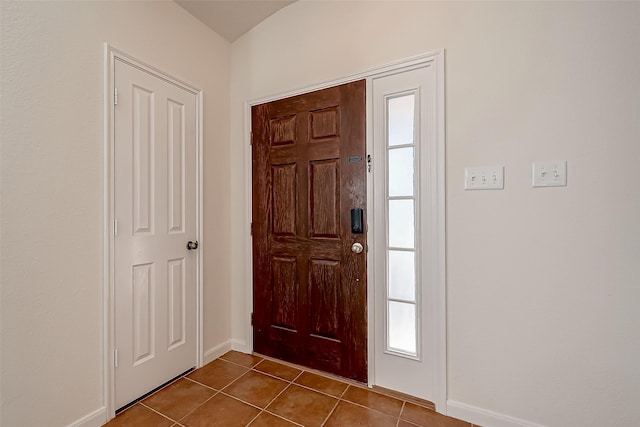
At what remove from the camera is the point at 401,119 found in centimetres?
180

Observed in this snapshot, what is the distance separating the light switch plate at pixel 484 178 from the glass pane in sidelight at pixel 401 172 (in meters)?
0.32

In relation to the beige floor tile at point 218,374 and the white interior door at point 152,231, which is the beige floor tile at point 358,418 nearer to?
the beige floor tile at point 218,374

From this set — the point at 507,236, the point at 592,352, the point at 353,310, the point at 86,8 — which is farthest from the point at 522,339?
the point at 86,8

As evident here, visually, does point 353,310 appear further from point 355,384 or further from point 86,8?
point 86,8

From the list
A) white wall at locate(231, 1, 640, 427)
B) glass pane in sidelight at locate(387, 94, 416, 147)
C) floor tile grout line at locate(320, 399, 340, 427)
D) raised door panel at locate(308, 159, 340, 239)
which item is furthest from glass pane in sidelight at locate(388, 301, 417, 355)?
glass pane in sidelight at locate(387, 94, 416, 147)

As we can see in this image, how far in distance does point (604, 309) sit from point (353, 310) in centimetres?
126

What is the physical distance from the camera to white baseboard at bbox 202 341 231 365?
7.26ft

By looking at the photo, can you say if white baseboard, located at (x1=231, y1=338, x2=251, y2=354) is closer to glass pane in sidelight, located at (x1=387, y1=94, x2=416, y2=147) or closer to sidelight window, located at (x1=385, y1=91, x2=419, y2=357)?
sidelight window, located at (x1=385, y1=91, x2=419, y2=357)

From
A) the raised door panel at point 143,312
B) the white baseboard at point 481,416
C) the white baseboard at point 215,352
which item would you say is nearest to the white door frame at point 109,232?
the raised door panel at point 143,312

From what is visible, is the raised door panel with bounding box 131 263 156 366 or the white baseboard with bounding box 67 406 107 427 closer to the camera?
the white baseboard with bounding box 67 406 107 427

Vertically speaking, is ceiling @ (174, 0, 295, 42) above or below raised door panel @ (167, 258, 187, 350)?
above

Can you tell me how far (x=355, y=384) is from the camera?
1.90 m

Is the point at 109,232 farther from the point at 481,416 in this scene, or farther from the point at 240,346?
the point at 481,416

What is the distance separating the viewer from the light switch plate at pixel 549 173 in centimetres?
139
